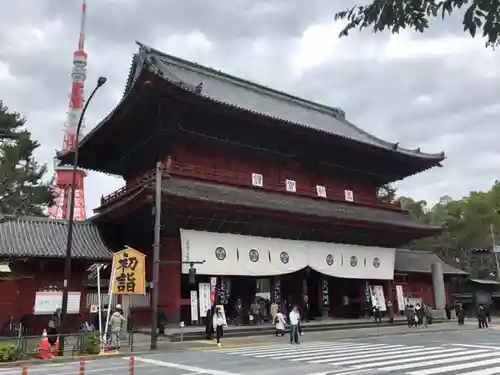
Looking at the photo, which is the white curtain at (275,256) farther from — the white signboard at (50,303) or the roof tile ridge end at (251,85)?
the roof tile ridge end at (251,85)

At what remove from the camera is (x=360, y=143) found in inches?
1144

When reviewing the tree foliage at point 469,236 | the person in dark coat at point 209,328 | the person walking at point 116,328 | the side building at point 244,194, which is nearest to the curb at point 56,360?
the person walking at point 116,328

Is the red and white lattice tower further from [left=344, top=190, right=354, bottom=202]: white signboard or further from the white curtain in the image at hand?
[left=344, top=190, right=354, bottom=202]: white signboard

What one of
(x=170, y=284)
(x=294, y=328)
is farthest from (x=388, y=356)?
(x=170, y=284)

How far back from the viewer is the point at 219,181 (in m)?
25.0

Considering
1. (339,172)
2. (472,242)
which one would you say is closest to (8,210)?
(339,172)

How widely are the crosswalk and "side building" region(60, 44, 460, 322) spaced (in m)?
5.90

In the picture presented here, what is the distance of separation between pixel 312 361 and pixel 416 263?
28472mm

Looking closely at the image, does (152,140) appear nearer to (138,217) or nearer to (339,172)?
(138,217)

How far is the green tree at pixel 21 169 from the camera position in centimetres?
3459

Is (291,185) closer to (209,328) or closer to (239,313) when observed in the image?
(239,313)

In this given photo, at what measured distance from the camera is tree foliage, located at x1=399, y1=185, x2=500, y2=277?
5706cm

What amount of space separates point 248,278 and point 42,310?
11.8 m

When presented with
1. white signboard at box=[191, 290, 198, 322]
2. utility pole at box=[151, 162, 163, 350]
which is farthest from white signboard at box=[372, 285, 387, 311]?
utility pole at box=[151, 162, 163, 350]
